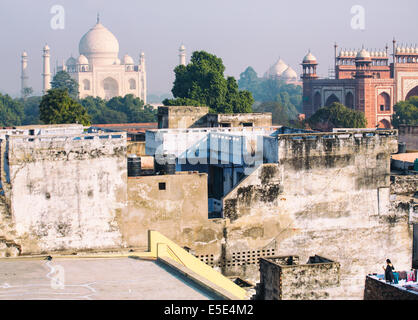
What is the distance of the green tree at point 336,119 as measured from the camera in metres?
67.3

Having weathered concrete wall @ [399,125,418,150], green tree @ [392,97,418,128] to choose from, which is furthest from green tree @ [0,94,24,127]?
weathered concrete wall @ [399,125,418,150]

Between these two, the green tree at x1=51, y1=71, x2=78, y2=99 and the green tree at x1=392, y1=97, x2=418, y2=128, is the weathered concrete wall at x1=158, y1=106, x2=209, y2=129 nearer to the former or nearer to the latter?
the green tree at x1=392, y1=97, x2=418, y2=128

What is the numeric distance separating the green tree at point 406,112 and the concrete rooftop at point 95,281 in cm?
6444

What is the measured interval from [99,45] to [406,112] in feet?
218

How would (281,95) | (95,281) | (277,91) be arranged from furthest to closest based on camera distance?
(277,91) < (281,95) < (95,281)

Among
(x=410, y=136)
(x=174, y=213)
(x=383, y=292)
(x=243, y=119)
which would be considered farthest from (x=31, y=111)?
(x=383, y=292)

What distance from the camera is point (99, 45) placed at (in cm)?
12800

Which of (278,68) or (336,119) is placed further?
(278,68)

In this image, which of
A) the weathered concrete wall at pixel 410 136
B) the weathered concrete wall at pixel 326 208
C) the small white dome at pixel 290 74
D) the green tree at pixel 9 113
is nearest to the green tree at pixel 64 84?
the green tree at pixel 9 113

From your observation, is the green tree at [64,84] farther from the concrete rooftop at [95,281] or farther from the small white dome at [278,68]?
the concrete rooftop at [95,281]

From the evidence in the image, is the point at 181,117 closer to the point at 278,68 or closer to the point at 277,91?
the point at 277,91

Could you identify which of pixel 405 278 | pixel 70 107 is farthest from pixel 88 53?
pixel 405 278

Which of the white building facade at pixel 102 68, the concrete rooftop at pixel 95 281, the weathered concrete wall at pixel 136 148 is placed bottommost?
the concrete rooftop at pixel 95 281
